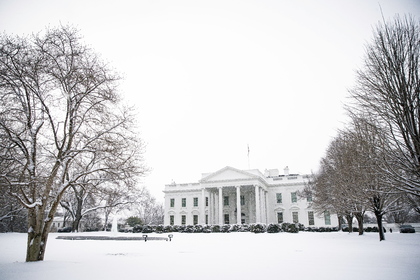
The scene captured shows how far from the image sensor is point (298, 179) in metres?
48.6

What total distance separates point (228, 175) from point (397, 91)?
1479 inches

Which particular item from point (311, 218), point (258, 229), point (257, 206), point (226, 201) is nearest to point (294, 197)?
point (311, 218)

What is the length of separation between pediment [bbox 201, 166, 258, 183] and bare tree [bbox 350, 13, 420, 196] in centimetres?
3488

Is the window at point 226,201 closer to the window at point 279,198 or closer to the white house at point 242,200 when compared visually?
the white house at point 242,200

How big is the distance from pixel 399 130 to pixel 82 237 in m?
24.8

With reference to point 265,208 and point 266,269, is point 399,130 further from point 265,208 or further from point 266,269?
point 265,208

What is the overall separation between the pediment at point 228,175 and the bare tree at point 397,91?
114 feet

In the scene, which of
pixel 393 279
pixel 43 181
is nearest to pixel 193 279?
pixel 393 279

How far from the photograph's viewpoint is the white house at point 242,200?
44541mm

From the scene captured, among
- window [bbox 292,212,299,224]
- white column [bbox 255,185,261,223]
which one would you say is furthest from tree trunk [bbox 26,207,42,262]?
window [bbox 292,212,299,224]

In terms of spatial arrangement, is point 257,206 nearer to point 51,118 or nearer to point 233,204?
point 233,204

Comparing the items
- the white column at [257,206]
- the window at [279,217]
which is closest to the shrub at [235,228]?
the white column at [257,206]

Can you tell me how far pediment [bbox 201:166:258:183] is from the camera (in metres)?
44.3

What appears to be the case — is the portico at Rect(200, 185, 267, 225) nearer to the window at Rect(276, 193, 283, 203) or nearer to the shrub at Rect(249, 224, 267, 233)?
the window at Rect(276, 193, 283, 203)
